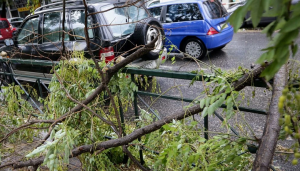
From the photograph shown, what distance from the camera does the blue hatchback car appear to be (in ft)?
24.3

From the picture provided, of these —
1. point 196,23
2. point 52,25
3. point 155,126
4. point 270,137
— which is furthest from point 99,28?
point 270,137

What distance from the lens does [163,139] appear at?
1.87m

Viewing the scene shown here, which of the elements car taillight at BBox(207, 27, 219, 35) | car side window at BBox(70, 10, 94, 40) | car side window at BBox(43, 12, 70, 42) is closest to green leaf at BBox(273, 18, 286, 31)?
car side window at BBox(70, 10, 94, 40)

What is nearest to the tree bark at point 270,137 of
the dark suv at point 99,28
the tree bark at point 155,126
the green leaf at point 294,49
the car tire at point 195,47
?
the tree bark at point 155,126

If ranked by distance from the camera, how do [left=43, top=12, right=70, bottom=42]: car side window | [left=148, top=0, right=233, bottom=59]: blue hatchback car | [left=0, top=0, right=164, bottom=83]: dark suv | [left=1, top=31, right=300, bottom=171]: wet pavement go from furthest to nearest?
[left=148, top=0, right=233, bottom=59]: blue hatchback car < [left=43, top=12, right=70, bottom=42]: car side window < [left=0, top=0, right=164, bottom=83]: dark suv < [left=1, top=31, right=300, bottom=171]: wet pavement

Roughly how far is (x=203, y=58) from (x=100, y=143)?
6676 mm

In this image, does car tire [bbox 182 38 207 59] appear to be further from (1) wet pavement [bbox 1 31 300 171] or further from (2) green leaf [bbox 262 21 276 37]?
(2) green leaf [bbox 262 21 276 37]

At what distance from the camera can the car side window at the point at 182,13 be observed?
7.50m

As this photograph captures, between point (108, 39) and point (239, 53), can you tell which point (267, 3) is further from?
point (239, 53)

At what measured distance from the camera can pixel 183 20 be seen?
308 inches

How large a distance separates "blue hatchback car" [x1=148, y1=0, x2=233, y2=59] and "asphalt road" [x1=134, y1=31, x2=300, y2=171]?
45 centimetres

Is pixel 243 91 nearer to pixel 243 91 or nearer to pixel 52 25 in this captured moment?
pixel 243 91

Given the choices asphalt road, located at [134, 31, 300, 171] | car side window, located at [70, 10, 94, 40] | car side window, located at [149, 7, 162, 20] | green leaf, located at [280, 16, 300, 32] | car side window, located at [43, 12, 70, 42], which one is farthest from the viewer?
car side window, located at [149, 7, 162, 20]

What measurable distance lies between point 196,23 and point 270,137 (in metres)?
6.74
